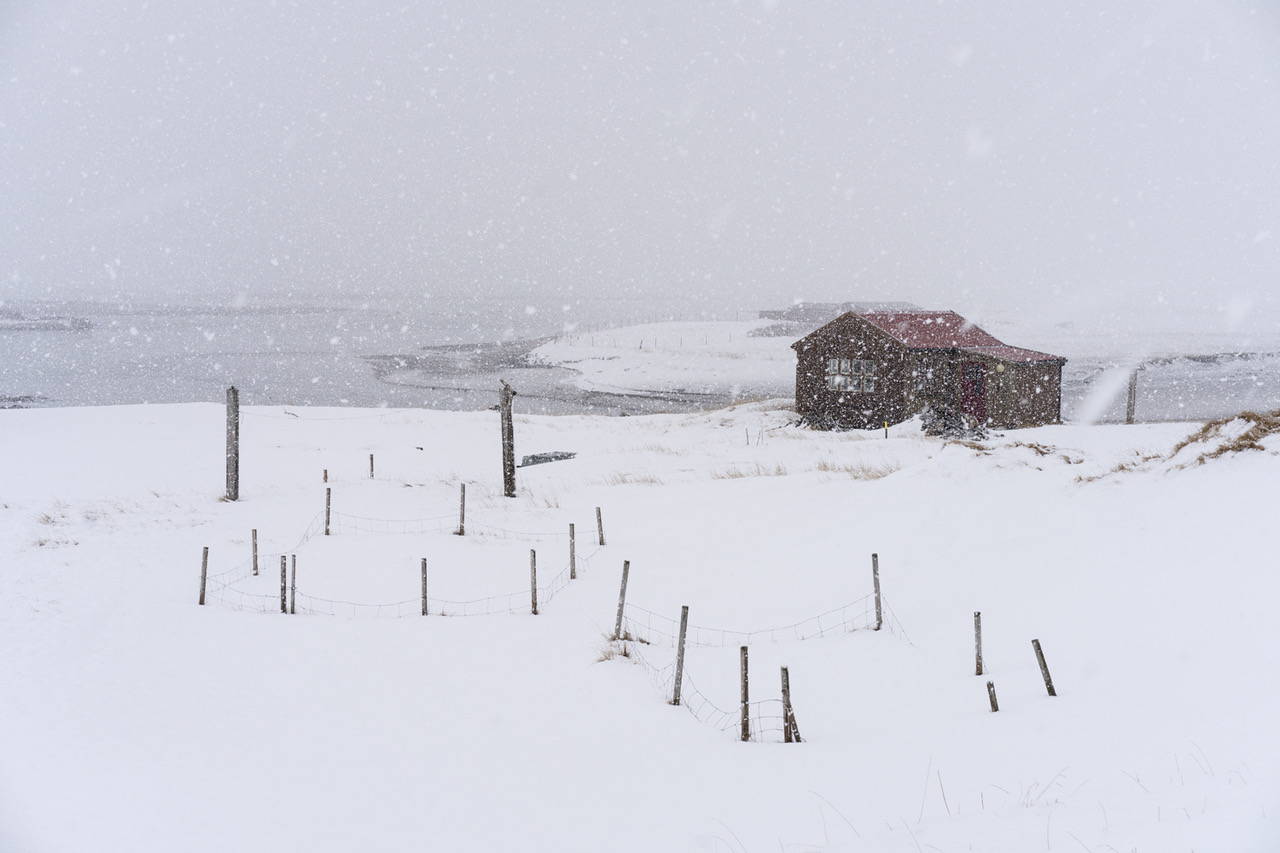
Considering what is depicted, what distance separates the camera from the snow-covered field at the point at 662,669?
23.6 feet

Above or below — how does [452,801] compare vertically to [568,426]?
below

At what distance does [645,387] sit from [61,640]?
206 ft

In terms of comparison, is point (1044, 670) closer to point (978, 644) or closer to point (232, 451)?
point (978, 644)

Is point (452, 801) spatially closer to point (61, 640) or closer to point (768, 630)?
point (768, 630)

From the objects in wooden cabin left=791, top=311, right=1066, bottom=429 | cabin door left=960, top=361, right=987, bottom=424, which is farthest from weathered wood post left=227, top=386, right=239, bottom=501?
cabin door left=960, top=361, right=987, bottom=424

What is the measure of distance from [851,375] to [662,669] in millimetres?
29063

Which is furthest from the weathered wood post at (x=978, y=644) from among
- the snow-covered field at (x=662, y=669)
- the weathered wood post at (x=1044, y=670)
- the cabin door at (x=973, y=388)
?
the cabin door at (x=973, y=388)

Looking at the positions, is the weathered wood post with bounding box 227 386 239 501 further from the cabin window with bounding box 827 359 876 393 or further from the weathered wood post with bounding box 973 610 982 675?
the cabin window with bounding box 827 359 876 393

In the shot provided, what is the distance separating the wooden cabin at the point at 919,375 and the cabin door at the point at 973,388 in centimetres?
5

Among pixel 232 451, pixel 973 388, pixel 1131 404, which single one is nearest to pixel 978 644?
pixel 232 451

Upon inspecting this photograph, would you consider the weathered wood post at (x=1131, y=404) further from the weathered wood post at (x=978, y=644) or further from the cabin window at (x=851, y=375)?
the weathered wood post at (x=978, y=644)

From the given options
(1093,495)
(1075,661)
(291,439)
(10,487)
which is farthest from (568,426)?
(1075,661)

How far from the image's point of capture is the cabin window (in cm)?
3772

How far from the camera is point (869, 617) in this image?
1395cm
